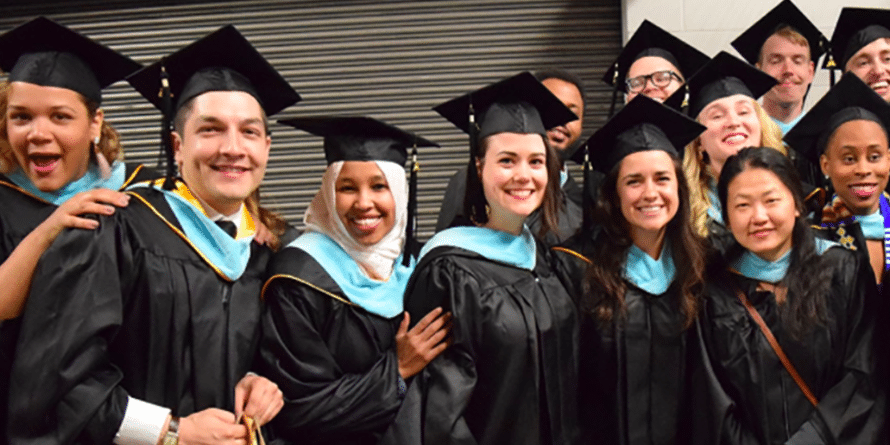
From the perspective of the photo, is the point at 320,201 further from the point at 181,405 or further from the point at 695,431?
Result: the point at 695,431

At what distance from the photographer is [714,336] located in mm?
3258

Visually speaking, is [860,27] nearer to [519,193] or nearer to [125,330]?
[519,193]

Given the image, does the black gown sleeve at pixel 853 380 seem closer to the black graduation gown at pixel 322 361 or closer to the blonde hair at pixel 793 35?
the black graduation gown at pixel 322 361

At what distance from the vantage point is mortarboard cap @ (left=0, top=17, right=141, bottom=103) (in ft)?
10.2

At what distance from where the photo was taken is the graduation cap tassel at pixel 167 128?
9.52 feet

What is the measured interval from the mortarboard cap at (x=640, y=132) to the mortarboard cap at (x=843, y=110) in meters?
0.49

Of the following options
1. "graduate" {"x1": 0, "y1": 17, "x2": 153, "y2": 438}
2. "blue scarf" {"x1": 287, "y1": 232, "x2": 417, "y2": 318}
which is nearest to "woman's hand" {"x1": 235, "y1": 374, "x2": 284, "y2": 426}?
"blue scarf" {"x1": 287, "y1": 232, "x2": 417, "y2": 318}

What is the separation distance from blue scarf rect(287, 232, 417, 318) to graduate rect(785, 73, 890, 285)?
1674mm

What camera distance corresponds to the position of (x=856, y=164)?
11.4 feet

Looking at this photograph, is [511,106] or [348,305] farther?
[511,106]

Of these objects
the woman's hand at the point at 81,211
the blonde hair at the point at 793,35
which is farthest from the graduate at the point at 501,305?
the blonde hair at the point at 793,35

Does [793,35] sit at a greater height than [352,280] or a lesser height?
greater

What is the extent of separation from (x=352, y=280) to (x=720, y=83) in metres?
1.92

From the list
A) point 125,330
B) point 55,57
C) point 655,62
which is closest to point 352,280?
point 125,330
